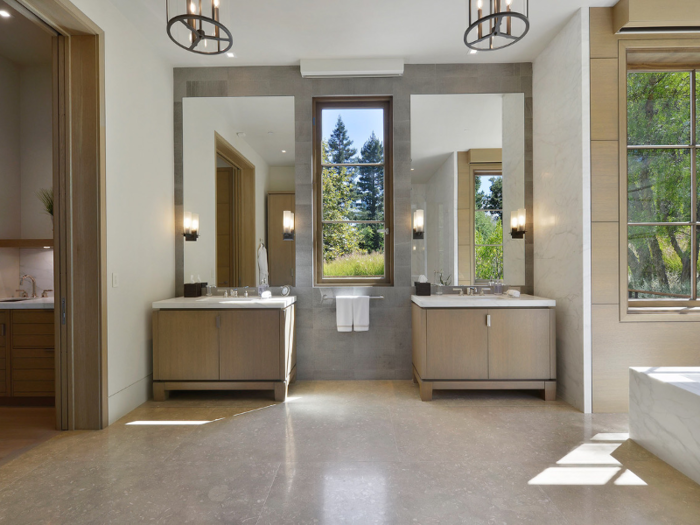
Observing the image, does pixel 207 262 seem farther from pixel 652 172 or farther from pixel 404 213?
pixel 652 172

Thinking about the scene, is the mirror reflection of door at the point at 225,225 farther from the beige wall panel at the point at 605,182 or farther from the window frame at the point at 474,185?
the beige wall panel at the point at 605,182

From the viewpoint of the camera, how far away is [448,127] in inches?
152

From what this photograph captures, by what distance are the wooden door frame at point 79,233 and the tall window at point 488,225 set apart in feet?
10.0

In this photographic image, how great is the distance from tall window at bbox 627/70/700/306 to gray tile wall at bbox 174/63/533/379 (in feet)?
2.89

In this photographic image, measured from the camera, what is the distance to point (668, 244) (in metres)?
3.17

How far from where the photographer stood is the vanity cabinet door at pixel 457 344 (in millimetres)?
3260

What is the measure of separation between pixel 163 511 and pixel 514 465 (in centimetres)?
177

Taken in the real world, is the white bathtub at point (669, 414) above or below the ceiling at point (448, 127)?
below

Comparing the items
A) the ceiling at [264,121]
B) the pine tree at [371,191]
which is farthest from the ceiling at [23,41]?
the pine tree at [371,191]

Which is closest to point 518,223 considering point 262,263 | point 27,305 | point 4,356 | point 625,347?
point 625,347

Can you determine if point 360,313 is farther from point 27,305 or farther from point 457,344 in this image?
point 27,305

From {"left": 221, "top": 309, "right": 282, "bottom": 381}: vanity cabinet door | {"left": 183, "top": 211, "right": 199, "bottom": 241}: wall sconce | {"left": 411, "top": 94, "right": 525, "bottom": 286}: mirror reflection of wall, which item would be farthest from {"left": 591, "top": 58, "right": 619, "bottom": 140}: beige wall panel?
{"left": 183, "top": 211, "right": 199, "bottom": 241}: wall sconce

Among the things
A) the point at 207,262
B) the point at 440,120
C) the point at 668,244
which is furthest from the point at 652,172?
the point at 207,262

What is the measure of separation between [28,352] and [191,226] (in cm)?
160
